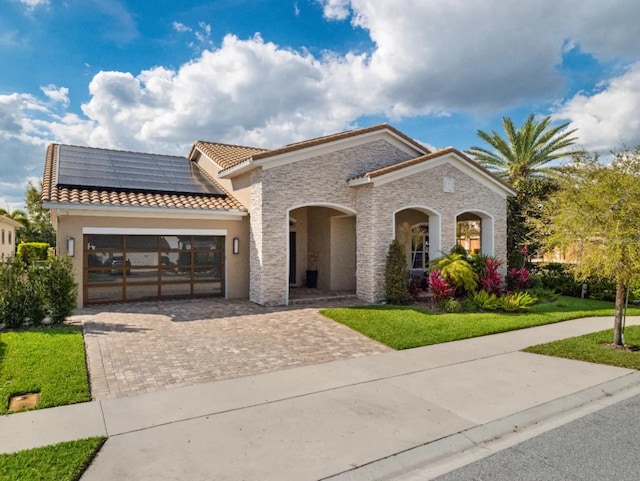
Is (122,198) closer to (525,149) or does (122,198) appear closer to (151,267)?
(151,267)

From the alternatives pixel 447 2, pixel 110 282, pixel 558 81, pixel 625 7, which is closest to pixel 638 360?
pixel 625 7

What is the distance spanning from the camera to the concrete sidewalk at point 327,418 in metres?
4.30

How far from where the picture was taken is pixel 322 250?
18094mm

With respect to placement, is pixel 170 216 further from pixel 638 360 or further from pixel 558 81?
pixel 558 81

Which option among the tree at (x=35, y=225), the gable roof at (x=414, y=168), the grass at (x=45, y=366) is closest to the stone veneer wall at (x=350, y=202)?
the gable roof at (x=414, y=168)

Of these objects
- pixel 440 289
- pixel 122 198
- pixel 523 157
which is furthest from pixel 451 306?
pixel 523 157

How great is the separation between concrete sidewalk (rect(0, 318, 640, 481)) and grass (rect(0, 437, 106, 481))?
15 centimetres

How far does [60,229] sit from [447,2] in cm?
1308

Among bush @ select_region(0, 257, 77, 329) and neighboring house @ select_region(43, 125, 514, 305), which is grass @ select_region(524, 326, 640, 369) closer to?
neighboring house @ select_region(43, 125, 514, 305)

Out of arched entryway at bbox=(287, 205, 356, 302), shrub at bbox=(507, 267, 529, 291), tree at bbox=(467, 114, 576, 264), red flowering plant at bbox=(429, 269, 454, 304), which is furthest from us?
tree at bbox=(467, 114, 576, 264)

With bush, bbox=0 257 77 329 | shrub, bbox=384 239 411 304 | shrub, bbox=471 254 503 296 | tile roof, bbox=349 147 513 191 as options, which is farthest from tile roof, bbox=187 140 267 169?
shrub, bbox=471 254 503 296

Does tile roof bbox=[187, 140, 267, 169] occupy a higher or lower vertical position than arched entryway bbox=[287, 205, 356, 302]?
higher

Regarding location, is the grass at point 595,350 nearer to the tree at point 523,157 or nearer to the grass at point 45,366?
the grass at point 45,366

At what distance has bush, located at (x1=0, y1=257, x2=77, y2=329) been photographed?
9.83 meters
